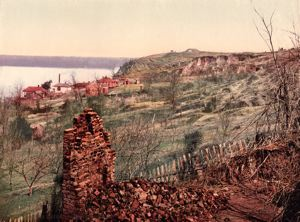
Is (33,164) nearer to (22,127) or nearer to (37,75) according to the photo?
(22,127)

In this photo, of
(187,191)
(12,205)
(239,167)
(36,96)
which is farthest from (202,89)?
A: (187,191)

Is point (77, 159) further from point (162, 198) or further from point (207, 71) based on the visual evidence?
point (207, 71)

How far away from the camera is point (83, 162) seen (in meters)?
9.70

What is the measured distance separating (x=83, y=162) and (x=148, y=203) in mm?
1705

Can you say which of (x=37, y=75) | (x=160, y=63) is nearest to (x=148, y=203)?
(x=160, y=63)

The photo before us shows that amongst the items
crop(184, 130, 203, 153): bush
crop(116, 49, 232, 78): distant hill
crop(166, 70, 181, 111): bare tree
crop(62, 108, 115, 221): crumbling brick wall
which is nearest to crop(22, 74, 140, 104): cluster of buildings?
crop(166, 70, 181, 111): bare tree

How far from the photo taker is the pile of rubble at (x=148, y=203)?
365 inches

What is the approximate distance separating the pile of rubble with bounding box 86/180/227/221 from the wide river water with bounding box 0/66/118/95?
3347cm

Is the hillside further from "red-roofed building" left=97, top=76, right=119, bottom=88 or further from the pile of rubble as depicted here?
the pile of rubble

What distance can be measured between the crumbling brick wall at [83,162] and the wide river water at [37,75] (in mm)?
33071

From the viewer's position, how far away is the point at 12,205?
907 inches

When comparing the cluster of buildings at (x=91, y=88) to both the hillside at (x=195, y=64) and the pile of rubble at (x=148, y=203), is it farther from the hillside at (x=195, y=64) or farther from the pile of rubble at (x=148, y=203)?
the pile of rubble at (x=148, y=203)

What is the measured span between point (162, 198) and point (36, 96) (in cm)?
3907

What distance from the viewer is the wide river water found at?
4606 centimetres
